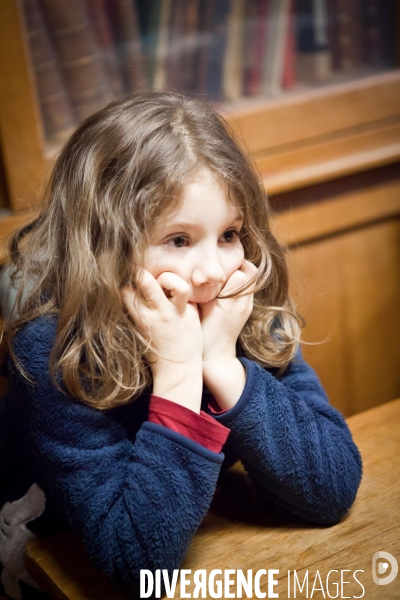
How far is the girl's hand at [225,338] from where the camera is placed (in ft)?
3.22

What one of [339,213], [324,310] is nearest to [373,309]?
[324,310]

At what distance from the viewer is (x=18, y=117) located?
132cm

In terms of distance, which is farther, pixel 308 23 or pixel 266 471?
pixel 308 23

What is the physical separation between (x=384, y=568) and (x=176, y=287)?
1.47 feet

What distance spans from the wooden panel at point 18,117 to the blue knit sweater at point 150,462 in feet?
1.45

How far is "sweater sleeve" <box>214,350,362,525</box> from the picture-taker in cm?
98

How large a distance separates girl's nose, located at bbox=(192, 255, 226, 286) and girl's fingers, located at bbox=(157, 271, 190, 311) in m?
0.02

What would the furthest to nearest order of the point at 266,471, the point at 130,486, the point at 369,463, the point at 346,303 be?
the point at 346,303 < the point at 369,463 < the point at 266,471 < the point at 130,486

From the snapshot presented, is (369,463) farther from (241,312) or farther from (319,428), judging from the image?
(241,312)

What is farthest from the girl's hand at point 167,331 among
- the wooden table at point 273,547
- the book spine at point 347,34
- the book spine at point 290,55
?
the book spine at point 347,34

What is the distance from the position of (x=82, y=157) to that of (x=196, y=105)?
193 mm

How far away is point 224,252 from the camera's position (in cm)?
100

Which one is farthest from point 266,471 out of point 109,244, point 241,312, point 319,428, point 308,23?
point 308,23

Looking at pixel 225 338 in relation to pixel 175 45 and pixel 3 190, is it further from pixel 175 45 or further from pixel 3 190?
pixel 175 45
